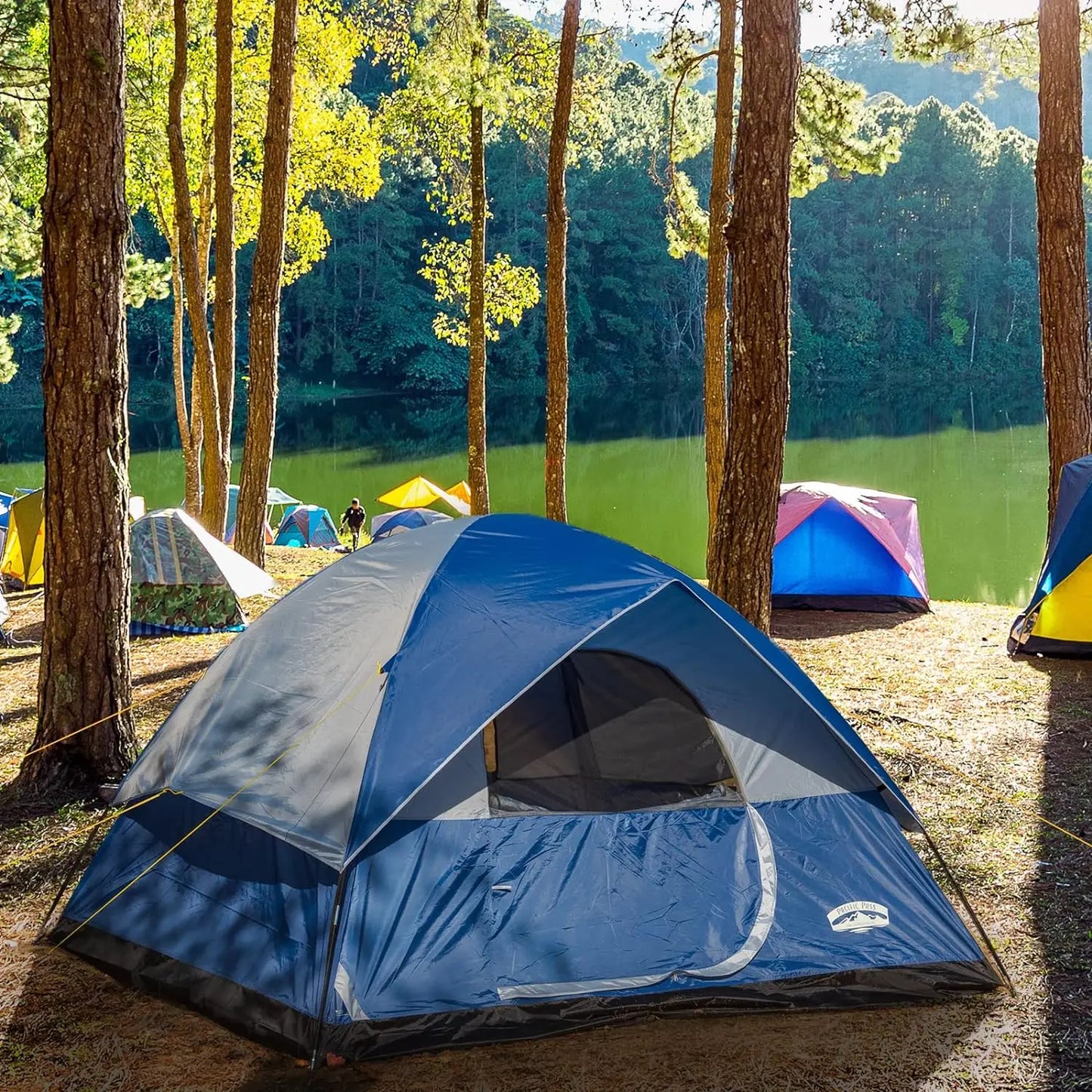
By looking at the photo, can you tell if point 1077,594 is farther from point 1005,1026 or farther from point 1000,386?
point 1000,386

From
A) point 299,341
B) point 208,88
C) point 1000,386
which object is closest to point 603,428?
point 299,341

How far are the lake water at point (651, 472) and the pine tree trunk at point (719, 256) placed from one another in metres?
5.09

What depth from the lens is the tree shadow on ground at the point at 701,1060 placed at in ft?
9.99

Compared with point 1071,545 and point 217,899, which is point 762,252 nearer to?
point 1071,545

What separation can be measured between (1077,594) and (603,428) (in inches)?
1257

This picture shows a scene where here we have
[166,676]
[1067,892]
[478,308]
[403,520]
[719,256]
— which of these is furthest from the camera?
[403,520]

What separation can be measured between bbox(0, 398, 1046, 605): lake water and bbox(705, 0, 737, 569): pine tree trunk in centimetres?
509

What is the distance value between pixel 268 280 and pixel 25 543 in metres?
4.25

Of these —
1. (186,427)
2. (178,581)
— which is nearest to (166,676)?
(178,581)

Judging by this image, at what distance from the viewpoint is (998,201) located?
175ft

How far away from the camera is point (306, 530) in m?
19.3

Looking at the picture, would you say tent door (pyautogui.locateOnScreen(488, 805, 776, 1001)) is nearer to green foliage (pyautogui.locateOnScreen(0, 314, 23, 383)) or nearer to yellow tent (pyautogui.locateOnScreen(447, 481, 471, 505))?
green foliage (pyautogui.locateOnScreen(0, 314, 23, 383))

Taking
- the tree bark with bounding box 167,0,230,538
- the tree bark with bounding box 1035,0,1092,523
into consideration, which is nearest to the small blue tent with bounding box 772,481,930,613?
the tree bark with bounding box 1035,0,1092,523

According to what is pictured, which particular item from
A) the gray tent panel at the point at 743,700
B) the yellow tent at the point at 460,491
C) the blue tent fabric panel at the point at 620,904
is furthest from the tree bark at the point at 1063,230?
the yellow tent at the point at 460,491
